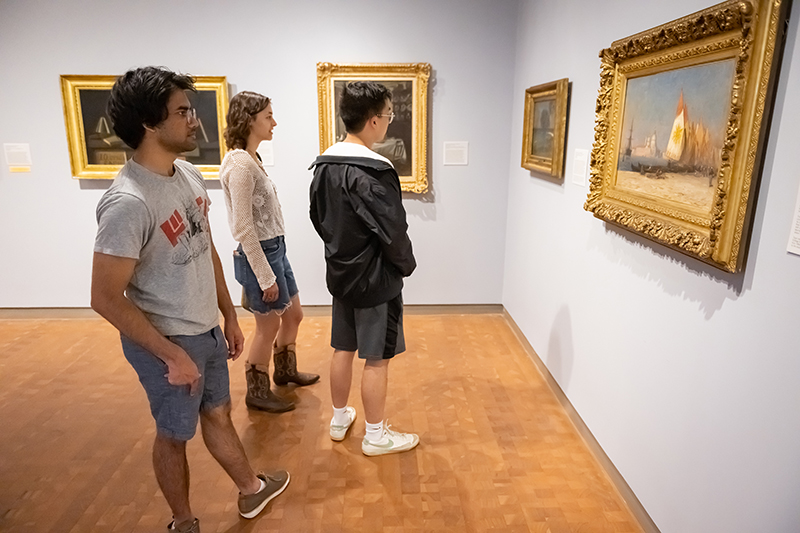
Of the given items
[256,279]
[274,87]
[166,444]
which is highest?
[274,87]

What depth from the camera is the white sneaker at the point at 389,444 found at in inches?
102

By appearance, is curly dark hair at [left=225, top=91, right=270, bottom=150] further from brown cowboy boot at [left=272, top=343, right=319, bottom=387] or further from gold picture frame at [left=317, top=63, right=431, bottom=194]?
gold picture frame at [left=317, top=63, right=431, bottom=194]

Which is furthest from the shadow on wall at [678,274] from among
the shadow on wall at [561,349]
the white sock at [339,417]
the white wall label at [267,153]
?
the white wall label at [267,153]

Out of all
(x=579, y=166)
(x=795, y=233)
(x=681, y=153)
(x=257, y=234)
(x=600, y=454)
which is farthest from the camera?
(x=579, y=166)

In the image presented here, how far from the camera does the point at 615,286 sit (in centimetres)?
239

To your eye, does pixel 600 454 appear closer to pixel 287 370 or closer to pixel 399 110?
pixel 287 370

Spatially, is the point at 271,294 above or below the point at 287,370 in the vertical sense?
above

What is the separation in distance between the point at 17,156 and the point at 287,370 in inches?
119

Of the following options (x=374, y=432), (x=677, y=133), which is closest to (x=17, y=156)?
(x=374, y=432)

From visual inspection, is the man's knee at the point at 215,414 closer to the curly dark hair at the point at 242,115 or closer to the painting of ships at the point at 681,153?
the curly dark hair at the point at 242,115

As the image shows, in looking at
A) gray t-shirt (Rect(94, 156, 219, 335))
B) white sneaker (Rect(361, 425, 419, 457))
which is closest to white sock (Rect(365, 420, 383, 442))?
white sneaker (Rect(361, 425, 419, 457))

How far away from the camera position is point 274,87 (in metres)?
4.13

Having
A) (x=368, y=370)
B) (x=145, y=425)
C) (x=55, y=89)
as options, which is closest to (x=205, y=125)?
(x=55, y=89)

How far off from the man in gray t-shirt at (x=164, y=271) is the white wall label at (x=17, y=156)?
320 cm
